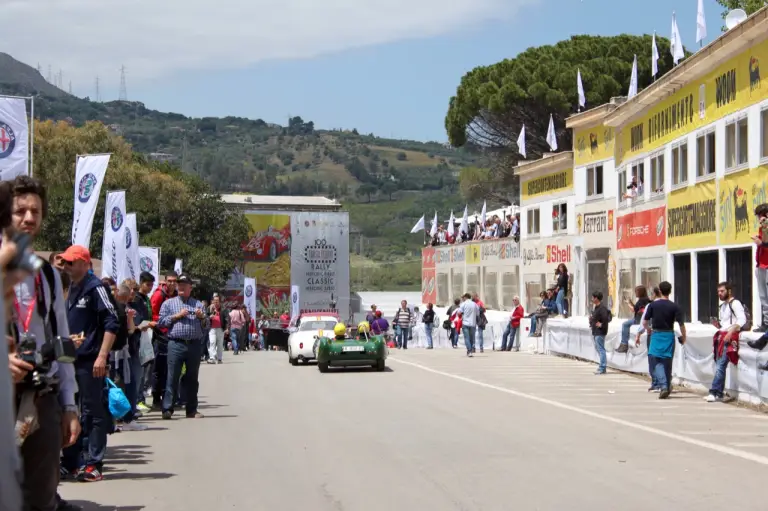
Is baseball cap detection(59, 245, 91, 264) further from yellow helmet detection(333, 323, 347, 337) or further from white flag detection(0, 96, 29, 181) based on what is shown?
Result: yellow helmet detection(333, 323, 347, 337)

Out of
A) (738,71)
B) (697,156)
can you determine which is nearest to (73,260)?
(738,71)

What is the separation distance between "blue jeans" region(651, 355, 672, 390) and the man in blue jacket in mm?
10886

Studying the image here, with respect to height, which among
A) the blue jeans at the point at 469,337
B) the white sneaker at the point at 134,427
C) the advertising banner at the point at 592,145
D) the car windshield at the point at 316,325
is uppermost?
the advertising banner at the point at 592,145

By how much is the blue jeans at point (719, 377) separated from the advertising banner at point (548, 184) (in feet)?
100

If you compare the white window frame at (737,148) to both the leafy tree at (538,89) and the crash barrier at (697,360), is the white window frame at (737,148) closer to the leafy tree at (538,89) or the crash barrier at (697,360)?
the crash barrier at (697,360)

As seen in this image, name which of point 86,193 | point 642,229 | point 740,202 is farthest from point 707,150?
point 86,193

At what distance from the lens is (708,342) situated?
19141mm

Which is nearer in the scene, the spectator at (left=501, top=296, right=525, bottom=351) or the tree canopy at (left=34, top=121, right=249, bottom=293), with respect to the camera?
the spectator at (left=501, top=296, right=525, bottom=351)

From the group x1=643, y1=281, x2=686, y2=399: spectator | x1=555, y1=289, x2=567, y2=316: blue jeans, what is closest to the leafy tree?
x1=555, y1=289, x2=567, y2=316: blue jeans

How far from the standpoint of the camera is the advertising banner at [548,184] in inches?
1908

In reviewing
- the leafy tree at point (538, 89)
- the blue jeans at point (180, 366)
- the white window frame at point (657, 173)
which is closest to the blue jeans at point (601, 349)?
the white window frame at point (657, 173)

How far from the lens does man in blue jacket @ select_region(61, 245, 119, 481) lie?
32.1 ft

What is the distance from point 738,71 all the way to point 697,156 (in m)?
4.01

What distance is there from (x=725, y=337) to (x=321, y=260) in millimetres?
72306
